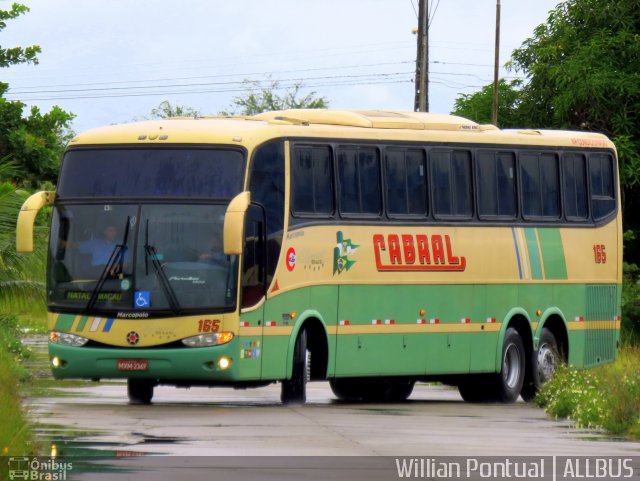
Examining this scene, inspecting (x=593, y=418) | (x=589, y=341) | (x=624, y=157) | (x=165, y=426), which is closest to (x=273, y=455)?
(x=165, y=426)

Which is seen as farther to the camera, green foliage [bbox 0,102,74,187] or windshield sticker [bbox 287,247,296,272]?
green foliage [bbox 0,102,74,187]

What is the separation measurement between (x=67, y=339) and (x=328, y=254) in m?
3.48

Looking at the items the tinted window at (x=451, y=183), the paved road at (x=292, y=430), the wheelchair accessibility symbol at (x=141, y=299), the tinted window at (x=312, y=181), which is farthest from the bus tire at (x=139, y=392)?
the tinted window at (x=451, y=183)

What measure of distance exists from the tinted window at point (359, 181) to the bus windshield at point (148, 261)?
8.44 feet

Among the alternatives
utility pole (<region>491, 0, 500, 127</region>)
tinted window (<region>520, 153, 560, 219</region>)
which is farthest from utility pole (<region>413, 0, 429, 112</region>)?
tinted window (<region>520, 153, 560, 219</region>)

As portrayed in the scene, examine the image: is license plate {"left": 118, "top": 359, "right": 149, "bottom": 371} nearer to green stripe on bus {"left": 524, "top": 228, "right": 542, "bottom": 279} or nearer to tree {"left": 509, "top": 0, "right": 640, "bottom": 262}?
green stripe on bus {"left": 524, "top": 228, "right": 542, "bottom": 279}

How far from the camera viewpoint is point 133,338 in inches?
822

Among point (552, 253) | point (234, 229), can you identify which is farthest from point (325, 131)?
point (552, 253)

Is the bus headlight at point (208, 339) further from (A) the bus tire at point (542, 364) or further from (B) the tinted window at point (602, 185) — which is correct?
(B) the tinted window at point (602, 185)

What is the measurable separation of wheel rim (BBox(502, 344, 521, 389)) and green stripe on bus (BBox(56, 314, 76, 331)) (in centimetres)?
724

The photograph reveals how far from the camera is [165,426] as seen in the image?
17.7 meters

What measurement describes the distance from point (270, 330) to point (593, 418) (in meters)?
4.16

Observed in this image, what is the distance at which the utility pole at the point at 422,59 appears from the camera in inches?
1934

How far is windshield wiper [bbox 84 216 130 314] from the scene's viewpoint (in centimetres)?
2111
